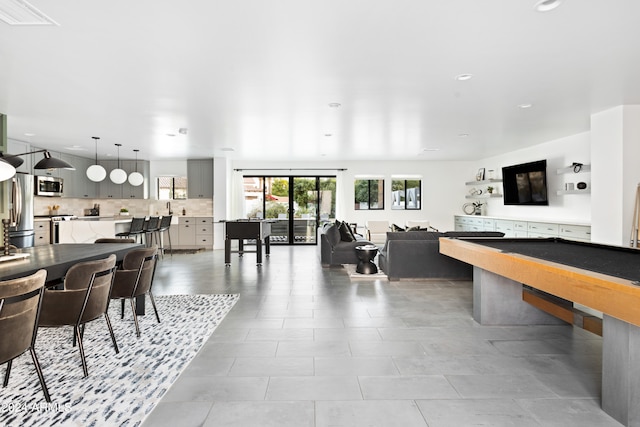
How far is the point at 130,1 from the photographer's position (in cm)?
246

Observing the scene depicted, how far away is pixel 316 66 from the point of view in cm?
358

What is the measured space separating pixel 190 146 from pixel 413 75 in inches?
233

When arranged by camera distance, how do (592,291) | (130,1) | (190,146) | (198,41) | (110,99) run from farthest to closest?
(190,146) < (110,99) < (198,41) < (130,1) < (592,291)

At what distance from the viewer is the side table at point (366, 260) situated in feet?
19.7

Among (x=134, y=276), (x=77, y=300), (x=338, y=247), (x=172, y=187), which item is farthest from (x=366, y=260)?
(x=172, y=187)

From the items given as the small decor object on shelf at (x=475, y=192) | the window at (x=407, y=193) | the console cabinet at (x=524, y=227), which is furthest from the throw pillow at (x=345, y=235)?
the small decor object on shelf at (x=475, y=192)

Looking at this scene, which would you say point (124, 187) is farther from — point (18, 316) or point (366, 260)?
point (18, 316)

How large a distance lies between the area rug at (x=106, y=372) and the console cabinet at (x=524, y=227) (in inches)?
238

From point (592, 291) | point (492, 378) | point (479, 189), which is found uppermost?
point (479, 189)

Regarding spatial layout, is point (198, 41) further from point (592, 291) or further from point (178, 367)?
point (592, 291)

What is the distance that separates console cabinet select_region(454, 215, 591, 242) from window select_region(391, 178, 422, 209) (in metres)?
1.31

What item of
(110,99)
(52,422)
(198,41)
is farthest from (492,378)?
(110,99)

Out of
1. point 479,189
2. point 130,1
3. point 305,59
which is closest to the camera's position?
point 130,1

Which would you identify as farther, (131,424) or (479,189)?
(479,189)
